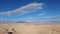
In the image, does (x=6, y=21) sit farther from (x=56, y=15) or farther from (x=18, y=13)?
(x=56, y=15)

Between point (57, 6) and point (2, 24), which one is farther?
point (2, 24)

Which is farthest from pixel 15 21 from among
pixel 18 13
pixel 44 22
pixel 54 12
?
pixel 54 12

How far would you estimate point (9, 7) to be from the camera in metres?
2.89

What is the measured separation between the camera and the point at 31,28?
9.25 ft

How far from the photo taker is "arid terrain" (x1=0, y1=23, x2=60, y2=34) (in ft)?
9.02

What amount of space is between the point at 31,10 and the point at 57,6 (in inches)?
20.3

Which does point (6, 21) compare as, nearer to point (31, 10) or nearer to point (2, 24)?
point (2, 24)

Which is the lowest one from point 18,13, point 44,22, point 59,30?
point 59,30

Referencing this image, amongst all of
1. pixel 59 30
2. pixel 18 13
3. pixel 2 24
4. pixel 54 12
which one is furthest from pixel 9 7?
pixel 59 30

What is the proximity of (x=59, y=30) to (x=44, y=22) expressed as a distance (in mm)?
327

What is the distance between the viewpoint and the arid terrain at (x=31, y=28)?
2748 mm

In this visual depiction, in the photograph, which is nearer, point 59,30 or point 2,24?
point 59,30

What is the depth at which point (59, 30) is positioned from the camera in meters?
2.74

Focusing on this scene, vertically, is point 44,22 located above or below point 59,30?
above
